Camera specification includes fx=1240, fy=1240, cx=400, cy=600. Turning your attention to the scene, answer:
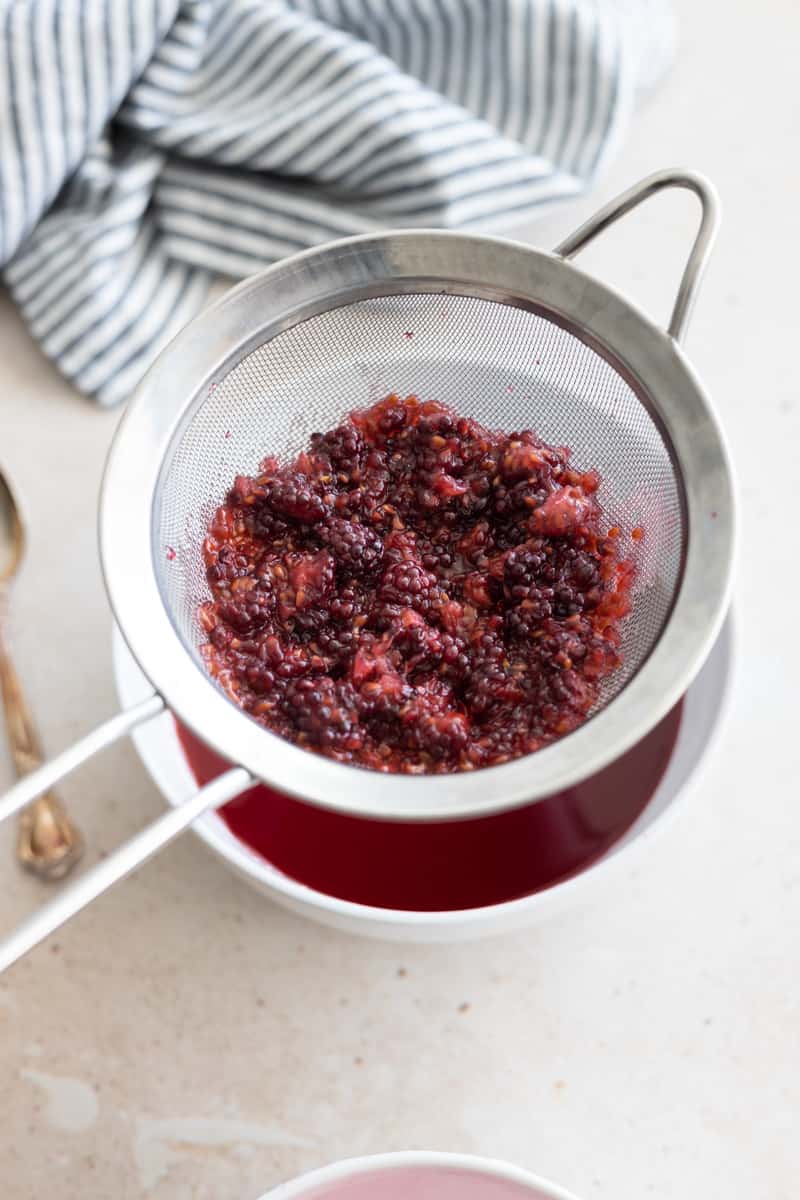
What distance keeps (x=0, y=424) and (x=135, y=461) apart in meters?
0.55

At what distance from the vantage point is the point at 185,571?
5.09 feet

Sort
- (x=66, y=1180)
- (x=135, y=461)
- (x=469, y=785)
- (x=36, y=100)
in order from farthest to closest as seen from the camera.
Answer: (x=36, y=100) → (x=66, y=1180) → (x=135, y=461) → (x=469, y=785)

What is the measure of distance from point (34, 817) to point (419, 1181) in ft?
2.26

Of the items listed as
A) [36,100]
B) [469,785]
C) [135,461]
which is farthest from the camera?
[36,100]

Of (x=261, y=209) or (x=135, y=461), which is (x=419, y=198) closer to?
(x=261, y=209)

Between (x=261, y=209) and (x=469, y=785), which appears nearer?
(x=469, y=785)

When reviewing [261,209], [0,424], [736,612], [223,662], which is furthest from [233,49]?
[736,612]

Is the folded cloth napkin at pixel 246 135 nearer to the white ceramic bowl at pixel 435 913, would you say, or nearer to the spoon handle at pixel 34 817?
the spoon handle at pixel 34 817

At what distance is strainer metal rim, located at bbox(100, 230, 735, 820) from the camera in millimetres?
1342

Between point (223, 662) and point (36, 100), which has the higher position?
point (36, 100)

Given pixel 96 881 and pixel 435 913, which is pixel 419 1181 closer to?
pixel 435 913

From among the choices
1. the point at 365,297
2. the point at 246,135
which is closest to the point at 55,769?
the point at 365,297

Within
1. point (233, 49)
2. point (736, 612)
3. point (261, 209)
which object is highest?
point (233, 49)

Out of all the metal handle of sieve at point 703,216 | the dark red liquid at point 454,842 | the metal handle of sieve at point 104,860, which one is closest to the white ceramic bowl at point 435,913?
the dark red liquid at point 454,842
